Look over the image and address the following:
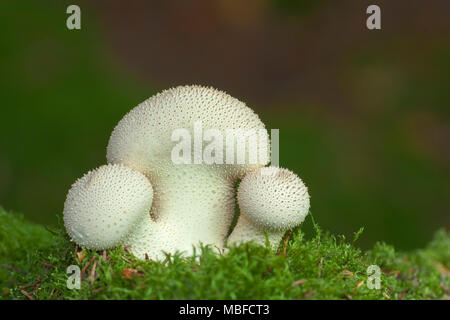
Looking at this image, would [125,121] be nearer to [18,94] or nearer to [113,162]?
[113,162]

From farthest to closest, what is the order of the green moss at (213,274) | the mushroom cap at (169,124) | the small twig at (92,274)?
the mushroom cap at (169,124), the small twig at (92,274), the green moss at (213,274)

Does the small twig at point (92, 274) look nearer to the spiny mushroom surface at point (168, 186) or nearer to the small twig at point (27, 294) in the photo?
the spiny mushroom surface at point (168, 186)

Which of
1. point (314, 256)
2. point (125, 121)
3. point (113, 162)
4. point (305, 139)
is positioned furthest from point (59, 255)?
point (305, 139)

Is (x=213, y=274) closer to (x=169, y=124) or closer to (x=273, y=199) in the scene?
(x=273, y=199)

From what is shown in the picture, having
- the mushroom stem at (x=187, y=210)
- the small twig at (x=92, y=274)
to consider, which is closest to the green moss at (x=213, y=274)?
the small twig at (x=92, y=274)

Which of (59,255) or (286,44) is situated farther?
(286,44)

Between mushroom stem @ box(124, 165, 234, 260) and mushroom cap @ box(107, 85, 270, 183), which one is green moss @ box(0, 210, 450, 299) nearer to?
mushroom stem @ box(124, 165, 234, 260)

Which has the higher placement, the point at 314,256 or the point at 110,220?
the point at 110,220
